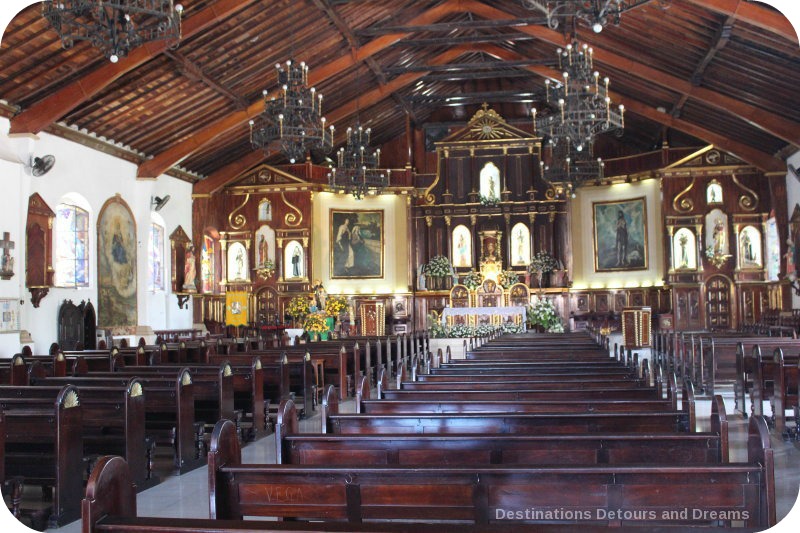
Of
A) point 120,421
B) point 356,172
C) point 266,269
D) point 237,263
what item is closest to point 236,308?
point 237,263

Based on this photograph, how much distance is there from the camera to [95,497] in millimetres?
2580

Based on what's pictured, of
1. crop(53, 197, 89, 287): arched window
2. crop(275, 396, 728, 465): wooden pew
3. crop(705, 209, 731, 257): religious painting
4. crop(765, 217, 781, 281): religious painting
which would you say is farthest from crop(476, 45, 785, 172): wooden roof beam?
crop(275, 396, 728, 465): wooden pew

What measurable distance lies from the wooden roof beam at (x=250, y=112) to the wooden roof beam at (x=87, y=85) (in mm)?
4860

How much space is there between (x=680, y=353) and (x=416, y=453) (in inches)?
406

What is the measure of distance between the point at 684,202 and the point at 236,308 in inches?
565

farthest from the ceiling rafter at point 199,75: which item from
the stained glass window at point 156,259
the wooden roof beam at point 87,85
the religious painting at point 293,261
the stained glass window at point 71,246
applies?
the religious painting at point 293,261

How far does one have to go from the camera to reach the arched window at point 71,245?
17375 millimetres

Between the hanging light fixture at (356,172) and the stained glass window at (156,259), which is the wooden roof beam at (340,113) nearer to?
the stained glass window at (156,259)

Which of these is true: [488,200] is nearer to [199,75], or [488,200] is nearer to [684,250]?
[684,250]

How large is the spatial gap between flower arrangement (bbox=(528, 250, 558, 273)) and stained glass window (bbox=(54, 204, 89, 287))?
14419mm

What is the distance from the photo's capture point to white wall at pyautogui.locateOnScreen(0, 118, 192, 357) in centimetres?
1467

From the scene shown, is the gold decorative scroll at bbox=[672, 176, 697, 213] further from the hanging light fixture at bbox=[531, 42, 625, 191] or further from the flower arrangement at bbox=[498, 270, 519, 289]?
the hanging light fixture at bbox=[531, 42, 625, 191]

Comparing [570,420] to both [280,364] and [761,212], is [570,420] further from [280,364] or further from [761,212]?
[761,212]

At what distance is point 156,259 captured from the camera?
22.2 metres
